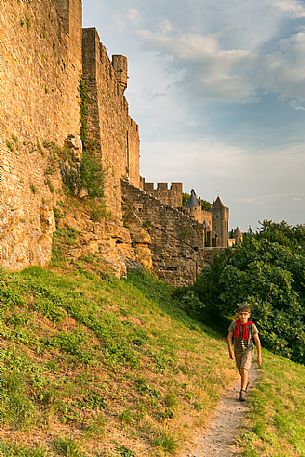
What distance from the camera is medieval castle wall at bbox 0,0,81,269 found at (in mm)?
9414

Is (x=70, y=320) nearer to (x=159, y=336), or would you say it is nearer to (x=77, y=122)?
(x=159, y=336)

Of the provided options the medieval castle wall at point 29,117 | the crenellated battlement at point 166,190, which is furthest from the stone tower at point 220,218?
the medieval castle wall at point 29,117

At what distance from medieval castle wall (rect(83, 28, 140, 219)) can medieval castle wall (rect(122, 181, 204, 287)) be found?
4.20ft

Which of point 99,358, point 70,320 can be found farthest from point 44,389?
point 70,320

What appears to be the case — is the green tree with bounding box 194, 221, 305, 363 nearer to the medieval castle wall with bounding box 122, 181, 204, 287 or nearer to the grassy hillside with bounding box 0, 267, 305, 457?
the medieval castle wall with bounding box 122, 181, 204, 287

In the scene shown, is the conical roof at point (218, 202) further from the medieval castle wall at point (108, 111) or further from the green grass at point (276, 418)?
the green grass at point (276, 418)

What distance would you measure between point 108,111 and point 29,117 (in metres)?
7.53

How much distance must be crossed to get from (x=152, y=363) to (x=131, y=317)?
2.44 metres

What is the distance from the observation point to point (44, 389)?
555 cm

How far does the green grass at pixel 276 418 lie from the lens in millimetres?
6160

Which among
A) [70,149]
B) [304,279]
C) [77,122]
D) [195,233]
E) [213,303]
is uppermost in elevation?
[77,122]

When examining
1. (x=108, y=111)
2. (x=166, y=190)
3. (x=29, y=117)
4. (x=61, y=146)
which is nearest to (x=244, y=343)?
(x=29, y=117)

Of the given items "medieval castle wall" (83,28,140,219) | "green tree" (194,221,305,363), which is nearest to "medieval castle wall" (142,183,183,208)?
"medieval castle wall" (83,28,140,219)

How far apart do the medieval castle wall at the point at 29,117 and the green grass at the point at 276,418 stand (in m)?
5.72
